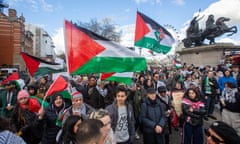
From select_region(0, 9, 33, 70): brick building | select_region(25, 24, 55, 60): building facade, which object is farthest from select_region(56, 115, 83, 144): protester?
select_region(25, 24, 55, 60): building facade

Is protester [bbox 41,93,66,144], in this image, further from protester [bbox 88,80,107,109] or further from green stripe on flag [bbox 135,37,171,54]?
green stripe on flag [bbox 135,37,171,54]

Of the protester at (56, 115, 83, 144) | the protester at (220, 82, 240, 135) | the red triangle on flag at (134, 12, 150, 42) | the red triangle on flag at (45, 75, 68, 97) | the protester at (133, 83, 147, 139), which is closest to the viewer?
the protester at (56, 115, 83, 144)

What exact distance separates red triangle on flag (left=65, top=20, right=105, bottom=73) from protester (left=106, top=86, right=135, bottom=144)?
0.81 metres

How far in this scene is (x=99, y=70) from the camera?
3.49 metres

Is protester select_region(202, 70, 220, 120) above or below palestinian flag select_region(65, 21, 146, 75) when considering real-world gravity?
below

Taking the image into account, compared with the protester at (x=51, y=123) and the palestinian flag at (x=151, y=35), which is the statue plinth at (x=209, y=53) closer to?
the palestinian flag at (x=151, y=35)

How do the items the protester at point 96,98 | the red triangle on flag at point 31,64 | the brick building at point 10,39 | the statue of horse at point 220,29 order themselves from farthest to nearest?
the brick building at point 10,39
the statue of horse at point 220,29
the protester at point 96,98
the red triangle on flag at point 31,64

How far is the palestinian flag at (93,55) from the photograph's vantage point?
128 inches

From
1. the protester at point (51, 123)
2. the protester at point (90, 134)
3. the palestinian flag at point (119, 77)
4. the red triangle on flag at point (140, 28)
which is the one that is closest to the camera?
the protester at point (90, 134)

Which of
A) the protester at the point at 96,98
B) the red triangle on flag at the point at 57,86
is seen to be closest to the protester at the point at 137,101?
the protester at the point at 96,98

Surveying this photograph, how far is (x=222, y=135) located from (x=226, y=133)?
4cm

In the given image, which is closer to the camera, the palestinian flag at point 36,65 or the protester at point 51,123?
the protester at point 51,123

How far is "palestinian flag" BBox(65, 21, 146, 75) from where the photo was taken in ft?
10.7

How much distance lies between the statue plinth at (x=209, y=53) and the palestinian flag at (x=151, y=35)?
42.3 feet
